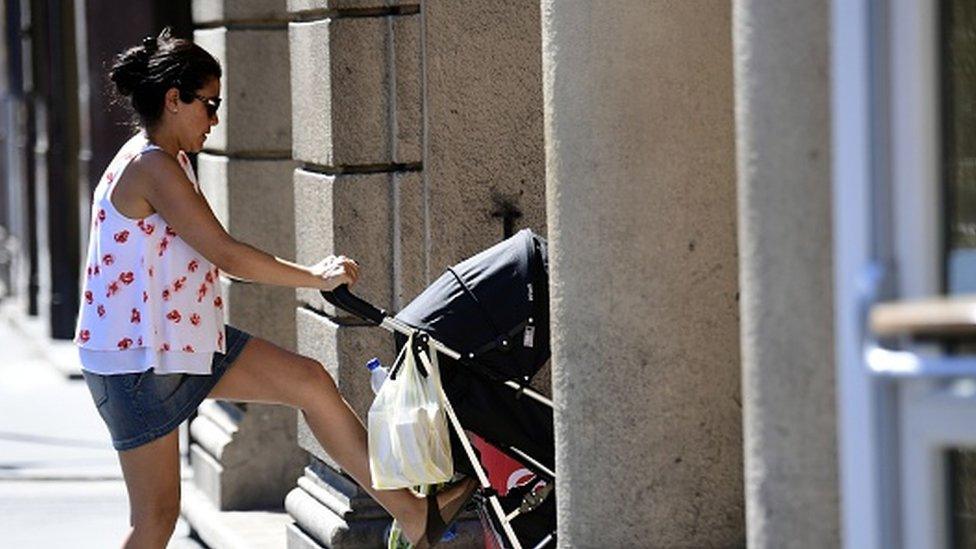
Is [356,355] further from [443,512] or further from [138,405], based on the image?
[138,405]

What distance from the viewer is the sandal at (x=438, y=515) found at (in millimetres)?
6785

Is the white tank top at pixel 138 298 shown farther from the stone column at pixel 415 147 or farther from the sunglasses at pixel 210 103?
the stone column at pixel 415 147

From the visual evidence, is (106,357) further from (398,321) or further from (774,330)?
(774,330)

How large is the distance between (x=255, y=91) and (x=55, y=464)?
3.07 m

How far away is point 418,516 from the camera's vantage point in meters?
6.83

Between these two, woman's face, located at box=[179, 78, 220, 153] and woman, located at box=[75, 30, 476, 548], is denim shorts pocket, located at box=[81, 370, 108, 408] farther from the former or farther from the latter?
woman's face, located at box=[179, 78, 220, 153]

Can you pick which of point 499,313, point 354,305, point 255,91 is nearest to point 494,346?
point 499,313

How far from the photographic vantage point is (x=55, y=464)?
39.5 ft

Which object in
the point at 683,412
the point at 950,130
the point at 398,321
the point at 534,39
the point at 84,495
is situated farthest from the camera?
the point at 84,495

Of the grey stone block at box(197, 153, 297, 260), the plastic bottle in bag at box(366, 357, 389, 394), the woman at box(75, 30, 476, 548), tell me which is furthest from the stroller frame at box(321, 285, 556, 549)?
the grey stone block at box(197, 153, 297, 260)

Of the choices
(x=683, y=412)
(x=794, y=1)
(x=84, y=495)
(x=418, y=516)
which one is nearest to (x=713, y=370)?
(x=683, y=412)

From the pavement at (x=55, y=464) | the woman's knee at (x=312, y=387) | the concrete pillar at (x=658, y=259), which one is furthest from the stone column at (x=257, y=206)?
the concrete pillar at (x=658, y=259)

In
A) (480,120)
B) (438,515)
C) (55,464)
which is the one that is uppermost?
(480,120)

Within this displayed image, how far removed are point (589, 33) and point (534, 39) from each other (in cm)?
244
